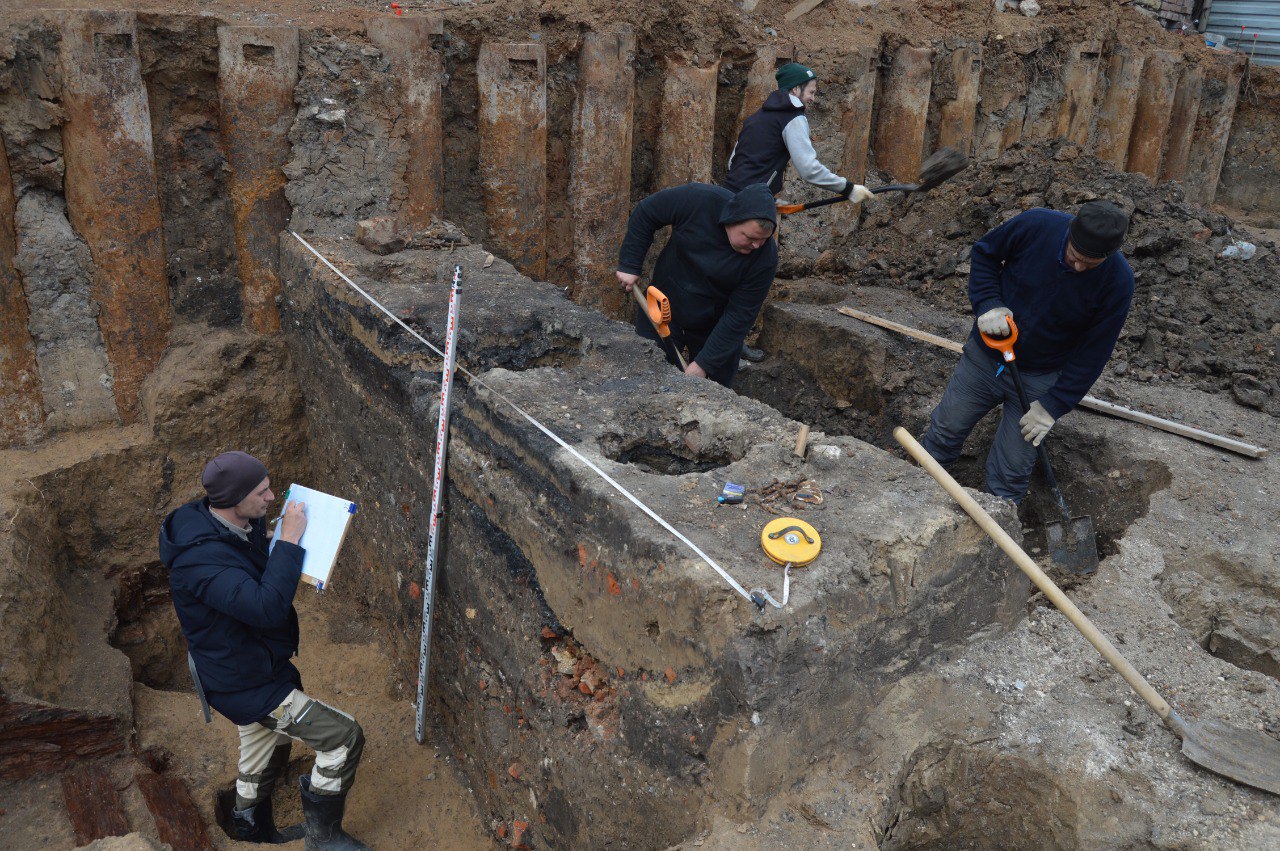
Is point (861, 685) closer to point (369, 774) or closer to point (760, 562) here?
point (760, 562)

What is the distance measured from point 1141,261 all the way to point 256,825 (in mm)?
6998

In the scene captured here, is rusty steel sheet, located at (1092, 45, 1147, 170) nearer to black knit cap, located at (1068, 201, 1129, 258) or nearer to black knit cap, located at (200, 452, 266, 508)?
black knit cap, located at (1068, 201, 1129, 258)

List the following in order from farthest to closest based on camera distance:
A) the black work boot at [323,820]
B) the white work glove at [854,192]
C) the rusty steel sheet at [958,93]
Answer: the rusty steel sheet at [958,93]
the white work glove at [854,192]
the black work boot at [323,820]

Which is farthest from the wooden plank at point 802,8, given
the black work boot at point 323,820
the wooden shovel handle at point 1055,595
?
the black work boot at point 323,820

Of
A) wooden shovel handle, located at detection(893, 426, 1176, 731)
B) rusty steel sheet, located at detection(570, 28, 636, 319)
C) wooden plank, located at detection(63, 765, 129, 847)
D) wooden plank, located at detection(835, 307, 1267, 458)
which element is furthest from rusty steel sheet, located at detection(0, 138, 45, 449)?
wooden plank, located at detection(835, 307, 1267, 458)

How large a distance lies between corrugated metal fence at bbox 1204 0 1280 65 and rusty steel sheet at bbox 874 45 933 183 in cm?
784

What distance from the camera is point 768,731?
2893mm

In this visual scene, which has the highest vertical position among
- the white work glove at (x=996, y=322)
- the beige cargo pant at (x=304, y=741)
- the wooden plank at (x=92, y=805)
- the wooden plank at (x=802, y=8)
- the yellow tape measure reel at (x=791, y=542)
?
the wooden plank at (x=802, y=8)

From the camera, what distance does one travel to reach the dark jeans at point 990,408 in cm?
496

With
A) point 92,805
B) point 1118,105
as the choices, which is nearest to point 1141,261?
point 1118,105

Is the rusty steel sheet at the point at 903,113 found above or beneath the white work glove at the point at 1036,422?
above

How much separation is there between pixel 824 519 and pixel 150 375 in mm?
4225

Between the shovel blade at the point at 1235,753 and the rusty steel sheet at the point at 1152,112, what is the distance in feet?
31.4

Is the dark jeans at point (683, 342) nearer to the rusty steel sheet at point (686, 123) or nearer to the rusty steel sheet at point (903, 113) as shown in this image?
the rusty steel sheet at point (686, 123)
